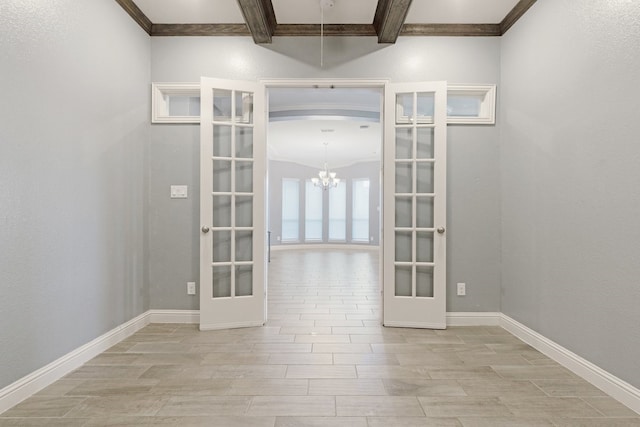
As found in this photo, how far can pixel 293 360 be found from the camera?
8.39 ft

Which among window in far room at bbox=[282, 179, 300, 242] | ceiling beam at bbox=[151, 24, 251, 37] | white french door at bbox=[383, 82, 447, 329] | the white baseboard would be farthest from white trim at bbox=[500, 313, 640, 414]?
window in far room at bbox=[282, 179, 300, 242]

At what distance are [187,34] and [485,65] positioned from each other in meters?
3.00

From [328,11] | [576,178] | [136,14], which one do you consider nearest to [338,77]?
[328,11]

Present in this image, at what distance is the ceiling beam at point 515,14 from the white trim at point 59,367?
177 inches

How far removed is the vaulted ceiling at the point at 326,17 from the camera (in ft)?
9.84

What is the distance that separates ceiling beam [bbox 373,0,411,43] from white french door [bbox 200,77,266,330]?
128 cm

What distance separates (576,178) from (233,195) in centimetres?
281

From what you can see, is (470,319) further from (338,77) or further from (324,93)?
(324,93)

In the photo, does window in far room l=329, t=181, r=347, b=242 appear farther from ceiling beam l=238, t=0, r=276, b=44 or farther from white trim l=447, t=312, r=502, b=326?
ceiling beam l=238, t=0, r=276, b=44

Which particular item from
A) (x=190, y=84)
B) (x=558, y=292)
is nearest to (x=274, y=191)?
(x=190, y=84)

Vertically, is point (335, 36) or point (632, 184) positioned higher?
point (335, 36)

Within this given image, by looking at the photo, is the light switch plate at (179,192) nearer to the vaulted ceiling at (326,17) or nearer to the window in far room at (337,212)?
the vaulted ceiling at (326,17)

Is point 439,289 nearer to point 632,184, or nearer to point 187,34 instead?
point 632,184

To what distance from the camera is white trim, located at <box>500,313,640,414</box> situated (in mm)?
1966
